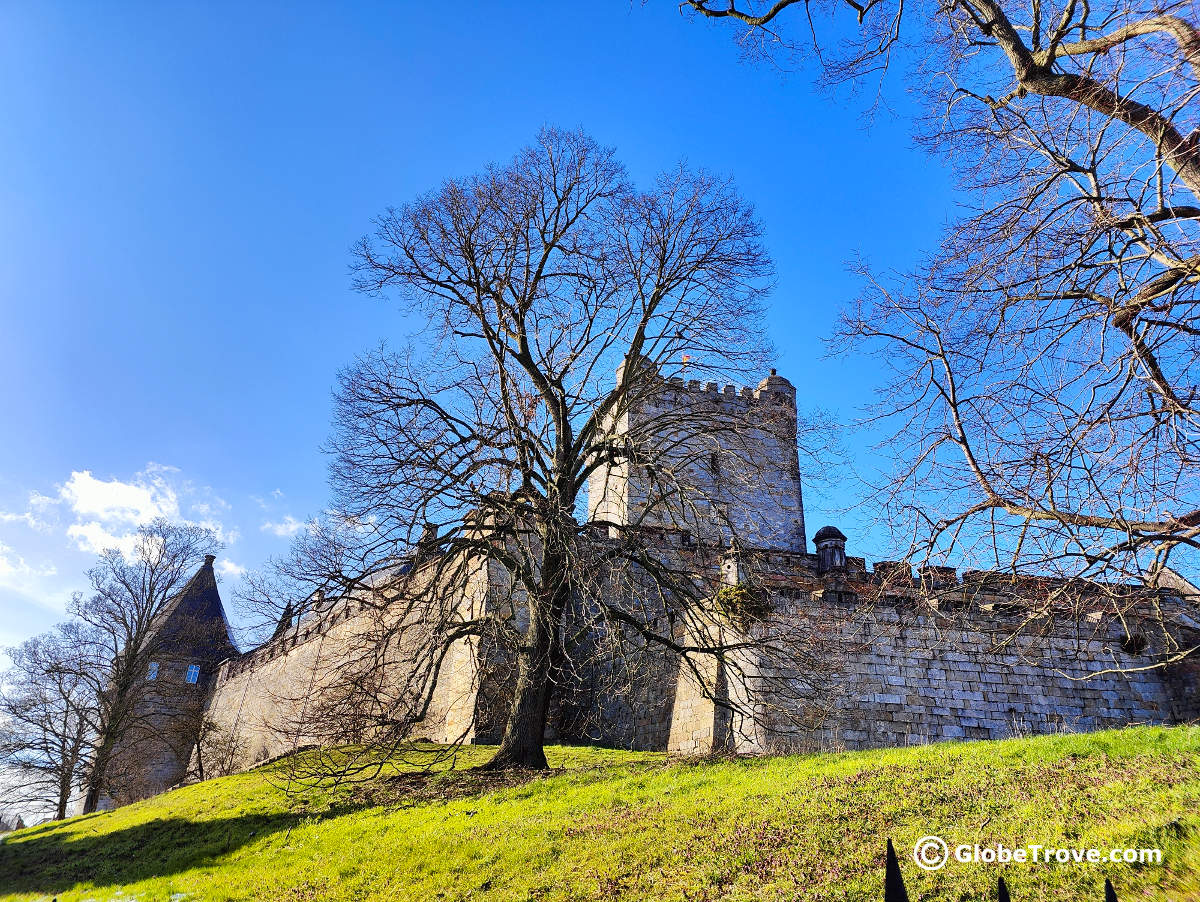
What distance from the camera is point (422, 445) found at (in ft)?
35.7

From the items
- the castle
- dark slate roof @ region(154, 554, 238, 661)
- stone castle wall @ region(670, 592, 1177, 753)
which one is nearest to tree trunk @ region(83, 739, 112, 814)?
dark slate roof @ region(154, 554, 238, 661)

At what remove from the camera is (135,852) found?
1132 cm

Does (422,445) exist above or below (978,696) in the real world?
above

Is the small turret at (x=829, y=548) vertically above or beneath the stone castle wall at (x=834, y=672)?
above

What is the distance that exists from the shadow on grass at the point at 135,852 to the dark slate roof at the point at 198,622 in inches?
652

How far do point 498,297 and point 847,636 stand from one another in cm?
746

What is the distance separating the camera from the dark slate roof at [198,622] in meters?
30.3

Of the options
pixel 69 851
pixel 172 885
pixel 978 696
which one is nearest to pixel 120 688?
pixel 69 851

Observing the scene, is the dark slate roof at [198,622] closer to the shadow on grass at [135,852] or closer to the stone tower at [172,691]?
the stone tower at [172,691]

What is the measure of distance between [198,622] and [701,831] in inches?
1133

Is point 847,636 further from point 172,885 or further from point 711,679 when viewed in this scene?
point 172,885

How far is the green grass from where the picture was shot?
17.3ft

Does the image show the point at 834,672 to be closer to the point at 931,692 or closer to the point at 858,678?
the point at 858,678

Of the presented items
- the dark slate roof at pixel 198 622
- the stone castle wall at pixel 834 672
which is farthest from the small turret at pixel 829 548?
the dark slate roof at pixel 198 622
